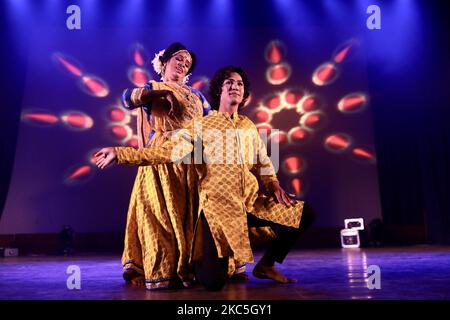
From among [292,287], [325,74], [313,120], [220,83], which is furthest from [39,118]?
[292,287]

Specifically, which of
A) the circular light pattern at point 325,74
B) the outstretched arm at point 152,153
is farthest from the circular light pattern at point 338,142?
the outstretched arm at point 152,153

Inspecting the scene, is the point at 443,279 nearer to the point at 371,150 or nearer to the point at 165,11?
the point at 371,150

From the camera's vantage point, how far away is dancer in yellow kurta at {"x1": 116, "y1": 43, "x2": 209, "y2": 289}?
228 centimetres

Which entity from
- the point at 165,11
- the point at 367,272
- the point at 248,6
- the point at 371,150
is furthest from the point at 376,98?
the point at 367,272

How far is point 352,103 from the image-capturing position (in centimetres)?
541

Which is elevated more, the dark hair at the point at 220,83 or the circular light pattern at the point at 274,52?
the circular light pattern at the point at 274,52

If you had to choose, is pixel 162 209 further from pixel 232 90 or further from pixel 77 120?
pixel 77 120

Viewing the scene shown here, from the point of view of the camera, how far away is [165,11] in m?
5.41

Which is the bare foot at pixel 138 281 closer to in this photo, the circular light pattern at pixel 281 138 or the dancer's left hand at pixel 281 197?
the dancer's left hand at pixel 281 197

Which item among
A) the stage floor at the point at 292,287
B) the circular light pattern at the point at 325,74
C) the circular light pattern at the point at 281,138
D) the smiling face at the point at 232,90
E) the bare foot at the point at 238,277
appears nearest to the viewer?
the stage floor at the point at 292,287

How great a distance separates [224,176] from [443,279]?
1.15 m

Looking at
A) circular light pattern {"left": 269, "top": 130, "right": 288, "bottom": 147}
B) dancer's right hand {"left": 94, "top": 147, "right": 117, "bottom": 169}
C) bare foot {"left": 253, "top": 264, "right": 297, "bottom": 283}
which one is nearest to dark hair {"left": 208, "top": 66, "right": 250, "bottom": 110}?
dancer's right hand {"left": 94, "top": 147, "right": 117, "bottom": 169}

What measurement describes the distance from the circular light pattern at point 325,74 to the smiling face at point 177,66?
117 inches

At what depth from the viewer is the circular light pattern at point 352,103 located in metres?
5.38
